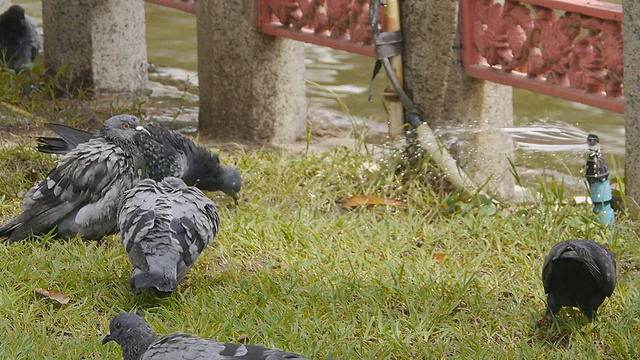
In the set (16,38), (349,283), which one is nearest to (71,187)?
(349,283)

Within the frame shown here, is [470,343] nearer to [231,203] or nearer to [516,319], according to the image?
[516,319]

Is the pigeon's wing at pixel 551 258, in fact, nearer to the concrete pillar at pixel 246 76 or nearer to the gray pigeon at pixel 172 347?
the gray pigeon at pixel 172 347

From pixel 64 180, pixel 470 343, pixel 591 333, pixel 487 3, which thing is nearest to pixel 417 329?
pixel 470 343

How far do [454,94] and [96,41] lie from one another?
3475 millimetres

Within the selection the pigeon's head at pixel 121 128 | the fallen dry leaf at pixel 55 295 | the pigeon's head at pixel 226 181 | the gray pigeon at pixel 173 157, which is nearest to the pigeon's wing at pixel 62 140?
the gray pigeon at pixel 173 157

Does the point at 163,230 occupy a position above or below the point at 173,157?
below

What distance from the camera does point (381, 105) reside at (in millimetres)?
9406

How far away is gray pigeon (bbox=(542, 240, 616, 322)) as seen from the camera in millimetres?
4262

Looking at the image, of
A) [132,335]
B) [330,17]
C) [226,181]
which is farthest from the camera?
[330,17]

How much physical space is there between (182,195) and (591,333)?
76.4 inches

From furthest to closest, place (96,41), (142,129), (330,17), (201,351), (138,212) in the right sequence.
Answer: (96,41) < (330,17) < (142,129) < (138,212) < (201,351)

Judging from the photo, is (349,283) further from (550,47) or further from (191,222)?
(550,47)

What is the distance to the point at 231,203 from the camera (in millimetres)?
6277

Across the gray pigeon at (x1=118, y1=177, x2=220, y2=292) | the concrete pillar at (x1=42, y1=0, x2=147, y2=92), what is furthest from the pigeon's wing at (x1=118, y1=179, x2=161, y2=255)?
the concrete pillar at (x1=42, y1=0, x2=147, y2=92)
